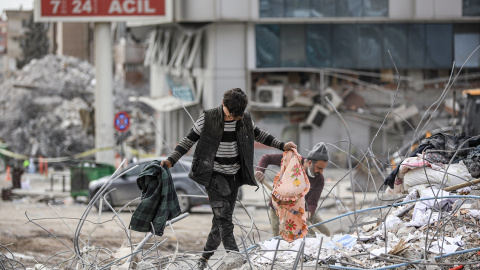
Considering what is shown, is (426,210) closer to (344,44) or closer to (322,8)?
(322,8)

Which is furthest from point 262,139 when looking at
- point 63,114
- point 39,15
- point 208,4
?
point 63,114

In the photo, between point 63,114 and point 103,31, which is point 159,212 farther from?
point 63,114

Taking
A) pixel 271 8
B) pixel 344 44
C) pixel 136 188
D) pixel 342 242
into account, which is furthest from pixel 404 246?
pixel 344 44

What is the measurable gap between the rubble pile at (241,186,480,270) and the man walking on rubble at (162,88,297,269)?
1.28 feet

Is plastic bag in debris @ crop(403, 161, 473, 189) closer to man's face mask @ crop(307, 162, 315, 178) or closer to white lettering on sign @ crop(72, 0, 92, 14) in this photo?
man's face mask @ crop(307, 162, 315, 178)

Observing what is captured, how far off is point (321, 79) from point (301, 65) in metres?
0.91

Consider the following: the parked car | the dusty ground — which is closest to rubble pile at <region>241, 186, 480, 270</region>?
the dusty ground

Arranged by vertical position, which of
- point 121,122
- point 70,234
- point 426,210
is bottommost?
point 70,234

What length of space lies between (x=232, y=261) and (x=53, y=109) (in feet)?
112

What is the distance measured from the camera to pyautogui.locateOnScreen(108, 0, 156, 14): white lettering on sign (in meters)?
27.8

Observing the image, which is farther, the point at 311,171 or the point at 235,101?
the point at 311,171

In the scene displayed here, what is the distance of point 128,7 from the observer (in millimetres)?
27953

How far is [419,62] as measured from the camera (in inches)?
1272

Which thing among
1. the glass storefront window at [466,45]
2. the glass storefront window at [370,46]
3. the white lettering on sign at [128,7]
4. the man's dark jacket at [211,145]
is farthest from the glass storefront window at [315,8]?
the man's dark jacket at [211,145]
